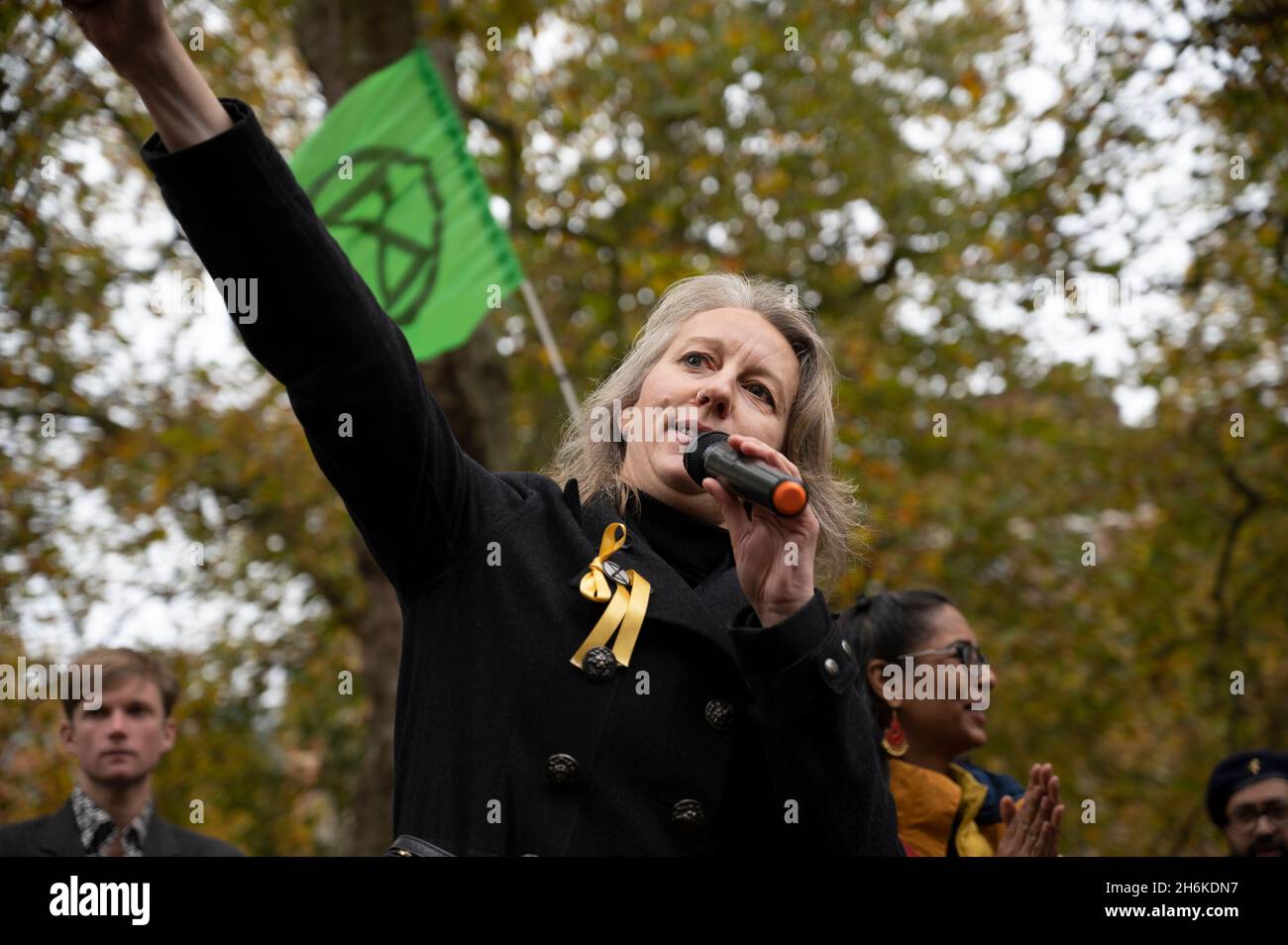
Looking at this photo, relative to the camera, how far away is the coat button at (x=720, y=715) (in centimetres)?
232

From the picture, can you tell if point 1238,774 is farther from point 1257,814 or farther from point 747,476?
point 747,476

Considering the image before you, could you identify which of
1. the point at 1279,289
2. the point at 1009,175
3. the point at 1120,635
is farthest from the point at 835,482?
the point at 1120,635

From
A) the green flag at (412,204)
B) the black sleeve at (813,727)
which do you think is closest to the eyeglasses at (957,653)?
the black sleeve at (813,727)

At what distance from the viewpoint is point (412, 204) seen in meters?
6.72

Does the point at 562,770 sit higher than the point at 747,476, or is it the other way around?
the point at 747,476

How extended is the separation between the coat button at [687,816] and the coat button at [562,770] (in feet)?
0.54

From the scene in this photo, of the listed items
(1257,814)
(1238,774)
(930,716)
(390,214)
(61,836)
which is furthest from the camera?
(390,214)

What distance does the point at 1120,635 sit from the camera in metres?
13.2

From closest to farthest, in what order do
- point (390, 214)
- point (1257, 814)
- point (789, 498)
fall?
point (789, 498)
point (1257, 814)
point (390, 214)

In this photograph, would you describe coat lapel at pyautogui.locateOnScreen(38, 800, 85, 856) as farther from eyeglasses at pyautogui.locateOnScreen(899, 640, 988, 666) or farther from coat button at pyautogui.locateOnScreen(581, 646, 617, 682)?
coat button at pyautogui.locateOnScreen(581, 646, 617, 682)

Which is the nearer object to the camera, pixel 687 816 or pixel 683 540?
pixel 687 816

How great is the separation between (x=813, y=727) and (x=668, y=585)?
36 centimetres

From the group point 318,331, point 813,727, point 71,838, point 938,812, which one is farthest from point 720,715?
point 71,838

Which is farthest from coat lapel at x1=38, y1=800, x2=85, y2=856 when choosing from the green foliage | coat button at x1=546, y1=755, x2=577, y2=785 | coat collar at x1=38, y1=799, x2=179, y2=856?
the green foliage
